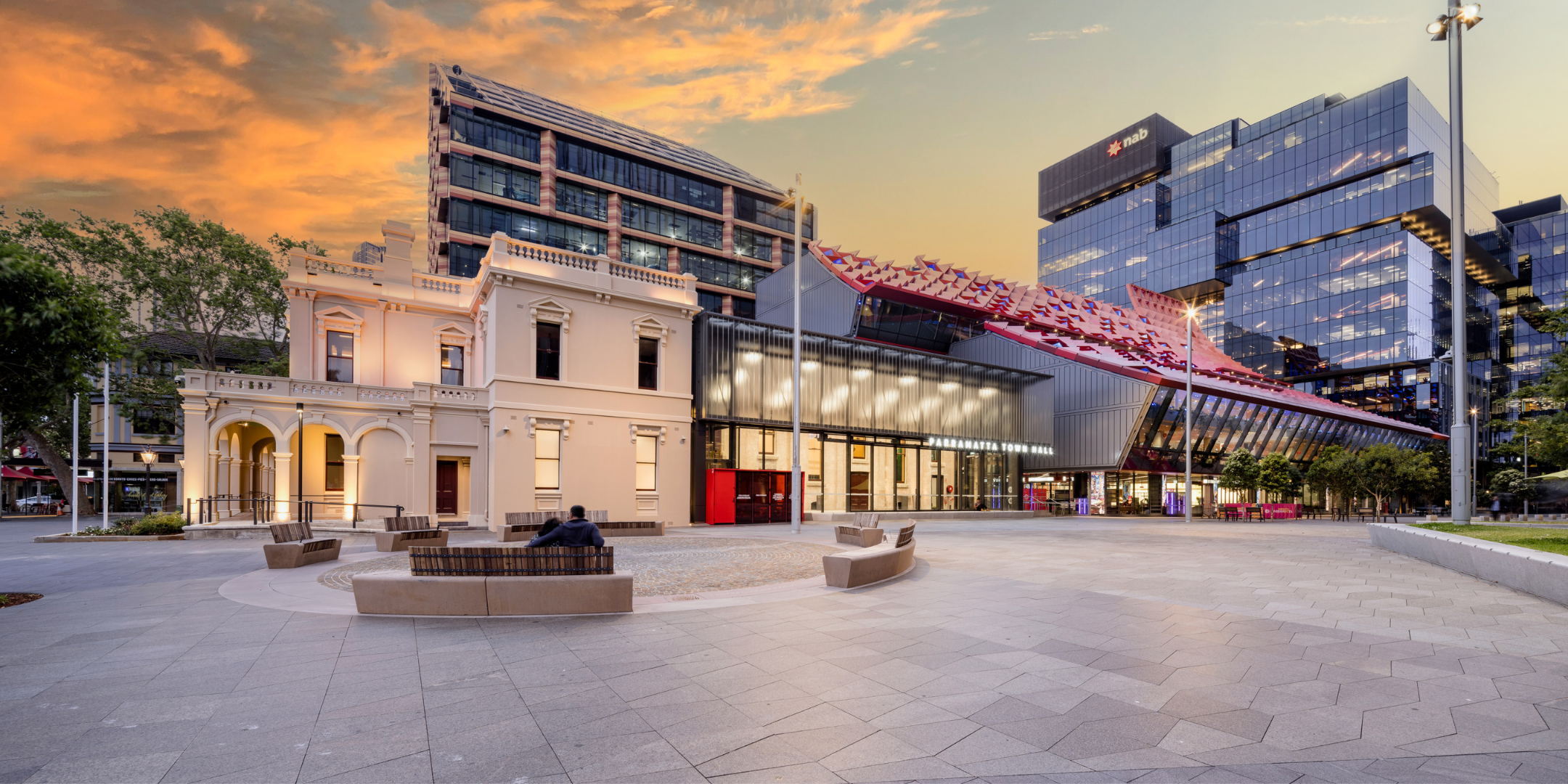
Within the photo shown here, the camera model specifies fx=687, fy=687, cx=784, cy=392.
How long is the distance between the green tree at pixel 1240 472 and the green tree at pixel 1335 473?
607cm

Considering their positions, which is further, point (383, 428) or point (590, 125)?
point (590, 125)

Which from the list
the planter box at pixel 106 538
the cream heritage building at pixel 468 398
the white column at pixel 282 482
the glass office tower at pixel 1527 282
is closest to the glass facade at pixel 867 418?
the cream heritage building at pixel 468 398

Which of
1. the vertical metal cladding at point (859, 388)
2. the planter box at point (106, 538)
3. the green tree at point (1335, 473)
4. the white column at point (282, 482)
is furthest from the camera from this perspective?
the green tree at point (1335, 473)

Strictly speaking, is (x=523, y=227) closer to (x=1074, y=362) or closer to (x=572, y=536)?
(x=1074, y=362)

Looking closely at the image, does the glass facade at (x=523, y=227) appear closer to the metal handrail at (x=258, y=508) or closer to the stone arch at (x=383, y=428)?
the stone arch at (x=383, y=428)

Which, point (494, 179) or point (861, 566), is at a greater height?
point (494, 179)

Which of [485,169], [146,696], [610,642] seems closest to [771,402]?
[610,642]

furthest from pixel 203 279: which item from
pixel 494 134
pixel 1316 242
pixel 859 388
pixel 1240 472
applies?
pixel 1316 242

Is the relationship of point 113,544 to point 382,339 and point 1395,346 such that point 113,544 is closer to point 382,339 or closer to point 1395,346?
point 382,339

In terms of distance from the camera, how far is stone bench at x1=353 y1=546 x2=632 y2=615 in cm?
874

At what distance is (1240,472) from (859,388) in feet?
86.9

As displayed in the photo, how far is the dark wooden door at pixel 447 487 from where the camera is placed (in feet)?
95.5

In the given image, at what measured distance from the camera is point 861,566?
36.0ft

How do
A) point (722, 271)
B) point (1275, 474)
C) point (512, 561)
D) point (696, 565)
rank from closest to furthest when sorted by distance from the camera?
point (512, 561) → point (696, 565) → point (1275, 474) → point (722, 271)
